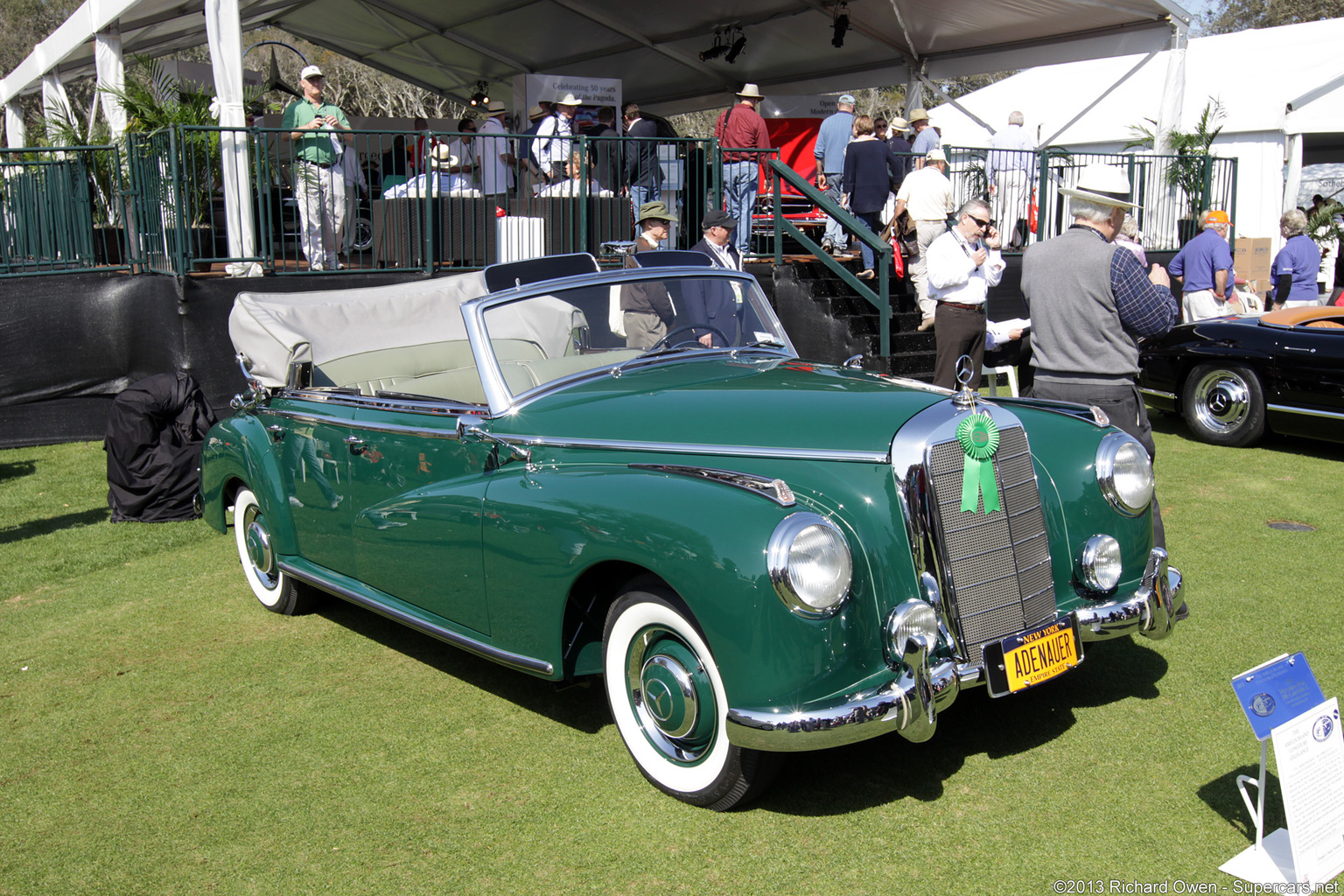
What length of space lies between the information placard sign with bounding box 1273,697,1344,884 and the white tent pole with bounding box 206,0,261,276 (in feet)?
29.6

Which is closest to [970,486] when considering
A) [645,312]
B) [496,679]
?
[645,312]

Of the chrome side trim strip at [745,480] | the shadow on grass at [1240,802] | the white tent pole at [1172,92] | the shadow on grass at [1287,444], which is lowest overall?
the shadow on grass at [1240,802]

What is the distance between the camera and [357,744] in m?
3.90

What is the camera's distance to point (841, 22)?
51.3 feet

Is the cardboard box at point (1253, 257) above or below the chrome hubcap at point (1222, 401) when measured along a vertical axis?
above

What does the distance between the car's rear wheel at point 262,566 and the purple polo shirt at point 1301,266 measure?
428 inches

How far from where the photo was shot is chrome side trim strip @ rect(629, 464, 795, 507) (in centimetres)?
303

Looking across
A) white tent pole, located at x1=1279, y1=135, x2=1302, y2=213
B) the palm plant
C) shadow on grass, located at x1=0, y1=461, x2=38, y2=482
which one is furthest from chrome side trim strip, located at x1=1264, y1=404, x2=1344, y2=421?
shadow on grass, located at x1=0, y1=461, x2=38, y2=482

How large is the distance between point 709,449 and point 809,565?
2.26ft

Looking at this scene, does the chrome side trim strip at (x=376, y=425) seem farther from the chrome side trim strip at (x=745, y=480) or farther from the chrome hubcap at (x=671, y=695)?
the chrome hubcap at (x=671, y=695)

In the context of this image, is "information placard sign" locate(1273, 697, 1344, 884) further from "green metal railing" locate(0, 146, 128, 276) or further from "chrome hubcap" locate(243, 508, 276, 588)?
"green metal railing" locate(0, 146, 128, 276)

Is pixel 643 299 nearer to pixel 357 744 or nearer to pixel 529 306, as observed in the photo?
pixel 529 306

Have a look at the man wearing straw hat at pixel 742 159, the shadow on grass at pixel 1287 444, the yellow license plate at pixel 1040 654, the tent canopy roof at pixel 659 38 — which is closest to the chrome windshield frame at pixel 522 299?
the yellow license plate at pixel 1040 654

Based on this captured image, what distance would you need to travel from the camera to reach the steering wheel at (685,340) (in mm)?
4355
